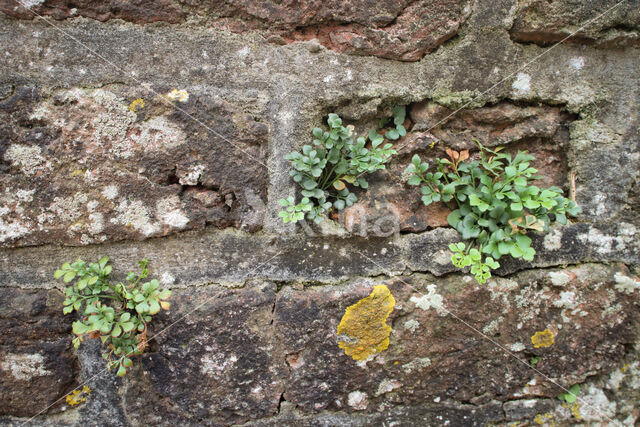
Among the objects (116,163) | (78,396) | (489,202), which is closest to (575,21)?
(489,202)

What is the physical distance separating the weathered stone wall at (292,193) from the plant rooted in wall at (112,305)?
0.17 ft

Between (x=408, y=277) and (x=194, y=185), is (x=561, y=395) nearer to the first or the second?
(x=408, y=277)

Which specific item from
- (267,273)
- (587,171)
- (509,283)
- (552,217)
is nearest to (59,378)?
(267,273)

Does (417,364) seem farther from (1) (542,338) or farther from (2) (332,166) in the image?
(2) (332,166)

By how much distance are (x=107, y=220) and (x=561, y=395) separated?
4.27 feet

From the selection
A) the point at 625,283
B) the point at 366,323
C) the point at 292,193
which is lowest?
the point at 366,323

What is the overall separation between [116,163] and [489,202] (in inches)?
36.0

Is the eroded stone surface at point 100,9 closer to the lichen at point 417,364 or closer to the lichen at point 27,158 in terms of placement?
the lichen at point 27,158

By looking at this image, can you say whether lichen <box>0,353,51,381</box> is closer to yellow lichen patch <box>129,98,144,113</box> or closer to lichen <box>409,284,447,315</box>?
yellow lichen patch <box>129,98,144,113</box>

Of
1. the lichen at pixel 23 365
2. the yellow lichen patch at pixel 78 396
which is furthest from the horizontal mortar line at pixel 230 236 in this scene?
the yellow lichen patch at pixel 78 396

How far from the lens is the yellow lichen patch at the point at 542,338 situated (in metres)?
1.09

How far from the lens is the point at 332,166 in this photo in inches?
40.1

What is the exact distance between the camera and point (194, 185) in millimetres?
992

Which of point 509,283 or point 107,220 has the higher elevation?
point 107,220
